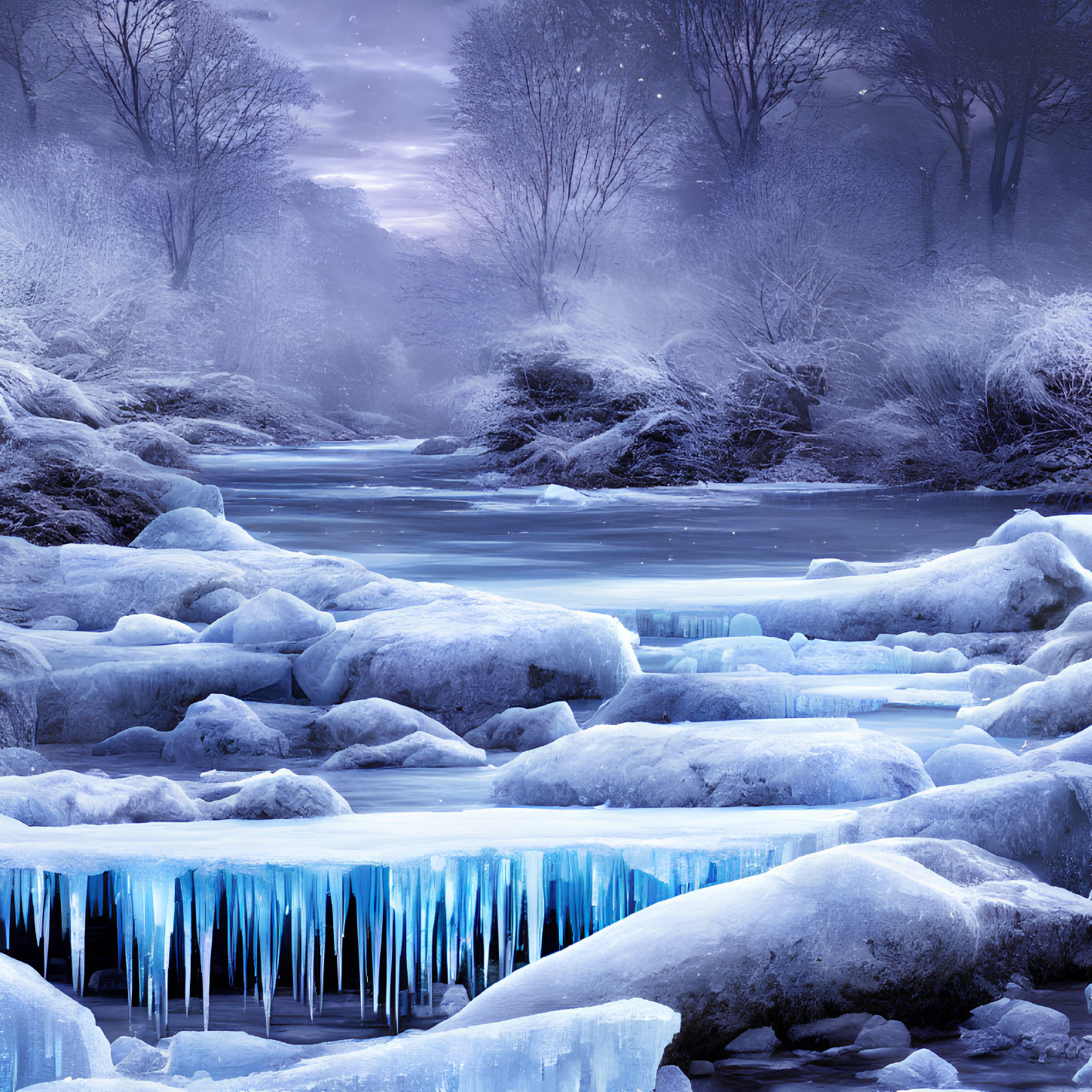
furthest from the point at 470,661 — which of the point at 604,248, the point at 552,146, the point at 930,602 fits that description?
the point at 604,248

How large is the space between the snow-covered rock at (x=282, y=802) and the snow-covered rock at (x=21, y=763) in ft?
4.24

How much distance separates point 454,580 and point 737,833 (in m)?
5.89

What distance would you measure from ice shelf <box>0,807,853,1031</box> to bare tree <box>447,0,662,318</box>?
10303 millimetres

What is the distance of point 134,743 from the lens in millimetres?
5777

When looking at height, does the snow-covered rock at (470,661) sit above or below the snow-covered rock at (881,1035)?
above

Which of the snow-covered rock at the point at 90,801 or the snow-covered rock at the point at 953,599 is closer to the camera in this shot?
the snow-covered rock at the point at 90,801

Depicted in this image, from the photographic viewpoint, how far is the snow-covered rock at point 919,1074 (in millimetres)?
2678

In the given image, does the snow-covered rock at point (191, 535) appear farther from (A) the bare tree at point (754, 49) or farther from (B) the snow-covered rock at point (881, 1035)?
(B) the snow-covered rock at point (881, 1035)

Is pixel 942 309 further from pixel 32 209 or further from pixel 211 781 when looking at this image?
pixel 211 781

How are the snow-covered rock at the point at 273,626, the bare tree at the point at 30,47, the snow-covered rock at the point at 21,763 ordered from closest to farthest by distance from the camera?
the snow-covered rock at the point at 21,763 → the snow-covered rock at the point at 273,626 → the bare tree at the point at 30,47

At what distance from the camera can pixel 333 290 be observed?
13055 millimetres

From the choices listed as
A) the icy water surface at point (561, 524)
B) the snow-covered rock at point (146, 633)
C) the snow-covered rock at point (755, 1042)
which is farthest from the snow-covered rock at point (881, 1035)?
the icy water surface at point (561, 524)

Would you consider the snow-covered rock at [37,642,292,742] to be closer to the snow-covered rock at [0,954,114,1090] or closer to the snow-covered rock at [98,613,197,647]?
the snow-covered rock at [98,613,197,647]

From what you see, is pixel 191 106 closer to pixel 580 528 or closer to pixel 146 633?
pixel 580 528
